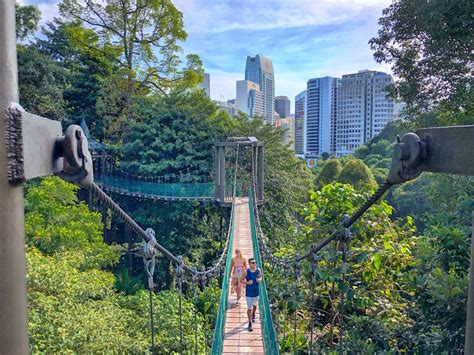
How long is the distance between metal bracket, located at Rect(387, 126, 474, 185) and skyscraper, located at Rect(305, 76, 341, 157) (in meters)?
41.6

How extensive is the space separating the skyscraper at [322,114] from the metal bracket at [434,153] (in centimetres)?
4158

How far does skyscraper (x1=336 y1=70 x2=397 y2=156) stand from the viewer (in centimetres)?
3850

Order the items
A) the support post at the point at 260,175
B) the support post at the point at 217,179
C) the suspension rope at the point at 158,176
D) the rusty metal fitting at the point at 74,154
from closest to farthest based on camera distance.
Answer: the rusty metal fitting at the point at 74,154 < the support post at the point at 217,179 < the support post at the point at 260,175 < the suspension rope at the point at 158,176

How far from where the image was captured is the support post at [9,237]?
54 cm

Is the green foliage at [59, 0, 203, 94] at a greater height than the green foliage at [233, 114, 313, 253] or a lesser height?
greater

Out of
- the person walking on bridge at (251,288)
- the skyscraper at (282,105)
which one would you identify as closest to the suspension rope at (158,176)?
the person walking on bridge at (251,288)

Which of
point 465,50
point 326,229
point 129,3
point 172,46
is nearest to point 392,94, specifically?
point 465,50

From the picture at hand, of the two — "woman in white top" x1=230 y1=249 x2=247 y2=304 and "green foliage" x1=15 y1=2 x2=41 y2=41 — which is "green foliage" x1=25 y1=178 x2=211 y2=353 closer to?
"woman in white top" x1=230 y1=249 x2=247 y2=304

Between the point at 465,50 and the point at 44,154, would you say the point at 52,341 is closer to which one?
the point at 44,154

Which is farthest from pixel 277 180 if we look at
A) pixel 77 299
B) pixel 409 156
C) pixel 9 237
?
pixel 9 237

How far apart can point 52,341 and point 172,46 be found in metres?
9.82

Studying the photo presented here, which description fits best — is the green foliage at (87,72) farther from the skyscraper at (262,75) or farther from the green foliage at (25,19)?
the skyscraper at (262,75)

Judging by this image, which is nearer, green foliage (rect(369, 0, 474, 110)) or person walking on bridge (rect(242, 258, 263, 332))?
person walking on bridge (rect(242, 258, 263, 332))

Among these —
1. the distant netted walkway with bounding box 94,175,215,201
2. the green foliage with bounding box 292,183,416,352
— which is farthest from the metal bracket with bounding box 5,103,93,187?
the distant netted walkway with bounding box 94,175,215,201
